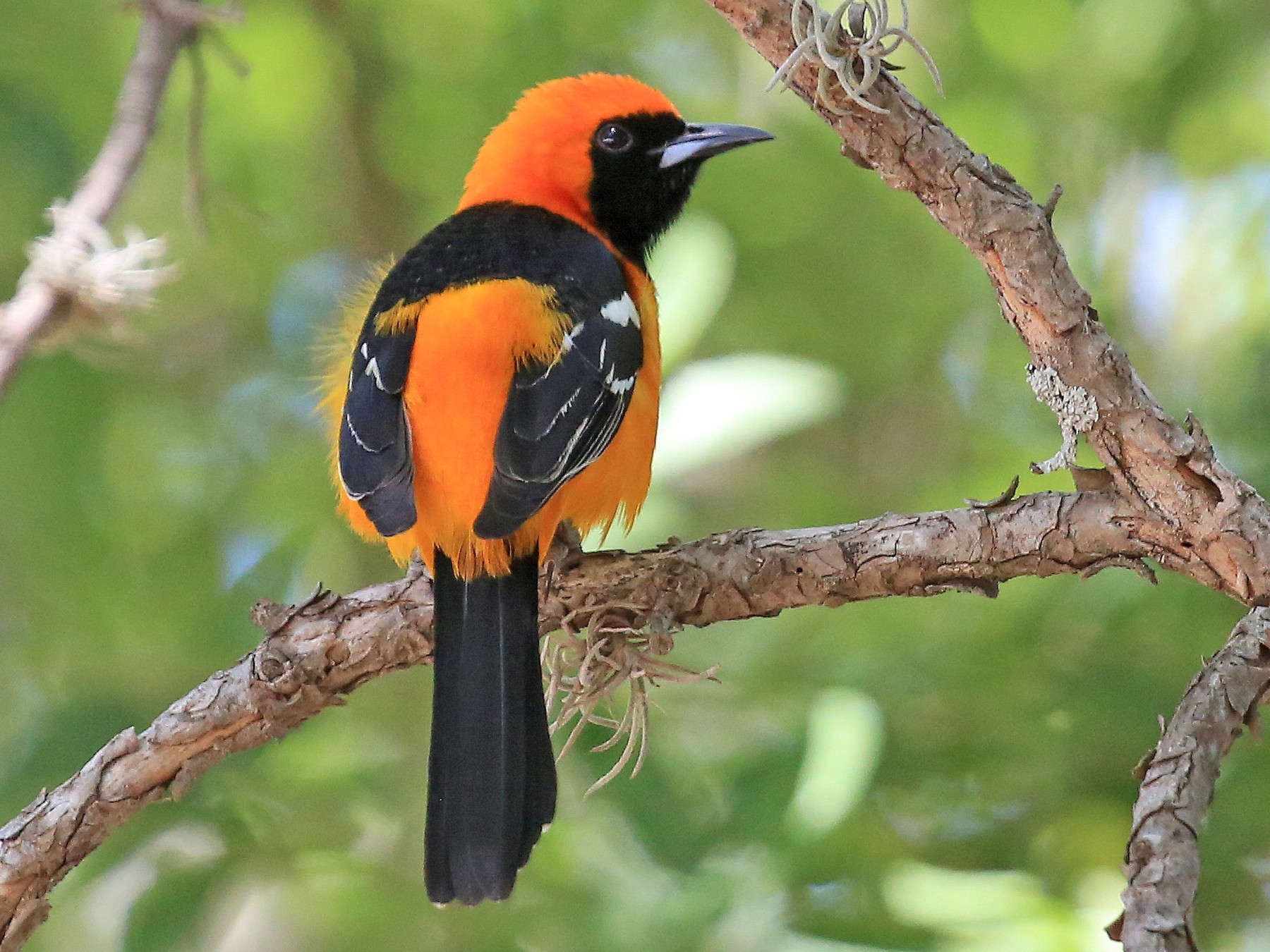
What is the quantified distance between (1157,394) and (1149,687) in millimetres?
1156

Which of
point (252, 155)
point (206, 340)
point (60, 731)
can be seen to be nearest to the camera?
point (60, 731)

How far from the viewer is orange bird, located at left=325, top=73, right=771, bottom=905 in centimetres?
284

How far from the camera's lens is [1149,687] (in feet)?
10.8

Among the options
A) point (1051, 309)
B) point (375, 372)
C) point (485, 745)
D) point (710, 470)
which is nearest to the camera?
point (1051, 309)

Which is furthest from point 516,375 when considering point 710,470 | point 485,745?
point 710,470

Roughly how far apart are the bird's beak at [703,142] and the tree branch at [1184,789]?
7.27 ft

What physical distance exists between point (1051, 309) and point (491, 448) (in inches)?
49.7

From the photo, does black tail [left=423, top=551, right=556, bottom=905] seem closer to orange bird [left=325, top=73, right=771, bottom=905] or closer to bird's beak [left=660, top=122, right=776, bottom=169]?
orange bird [left=325, top=73, right=771, bottom=905]

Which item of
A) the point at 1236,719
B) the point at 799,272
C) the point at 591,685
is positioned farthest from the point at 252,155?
the point at 1236,719

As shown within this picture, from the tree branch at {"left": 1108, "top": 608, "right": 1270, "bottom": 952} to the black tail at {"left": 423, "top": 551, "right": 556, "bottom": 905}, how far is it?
3.97ft

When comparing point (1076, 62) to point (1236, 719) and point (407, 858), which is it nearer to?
point (1236, 719)

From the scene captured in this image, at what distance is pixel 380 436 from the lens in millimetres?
3059

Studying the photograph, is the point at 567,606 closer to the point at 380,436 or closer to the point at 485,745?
the point at 485,745

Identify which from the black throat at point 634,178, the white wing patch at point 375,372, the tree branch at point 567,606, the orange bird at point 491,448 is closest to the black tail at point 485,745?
the orange bird at point 491,448
